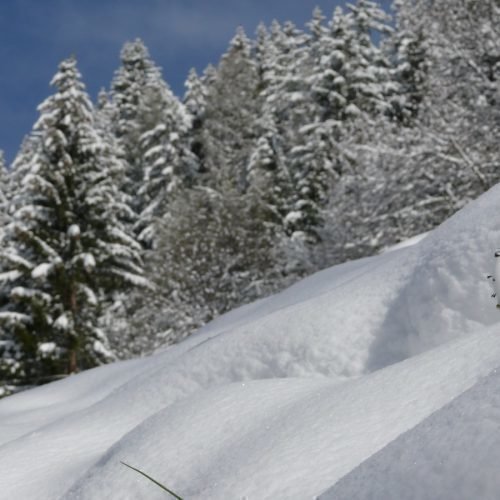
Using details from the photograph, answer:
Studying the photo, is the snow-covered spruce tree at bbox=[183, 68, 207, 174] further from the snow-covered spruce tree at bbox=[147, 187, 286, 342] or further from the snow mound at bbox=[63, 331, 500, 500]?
the snow mound at bbox=[63, 331, 500, 500]

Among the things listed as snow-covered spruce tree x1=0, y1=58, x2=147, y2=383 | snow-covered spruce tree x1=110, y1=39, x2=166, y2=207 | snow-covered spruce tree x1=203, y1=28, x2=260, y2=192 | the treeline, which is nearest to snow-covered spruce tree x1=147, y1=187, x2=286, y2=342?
the treeline

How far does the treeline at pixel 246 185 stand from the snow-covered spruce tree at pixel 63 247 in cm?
4

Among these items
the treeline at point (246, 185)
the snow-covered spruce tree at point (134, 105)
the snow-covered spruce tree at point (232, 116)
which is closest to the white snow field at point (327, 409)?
the treeline at point (246, 185)

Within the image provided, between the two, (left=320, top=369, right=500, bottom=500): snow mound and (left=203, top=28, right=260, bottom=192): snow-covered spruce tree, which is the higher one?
(left=203, top=28, right=260, bottom=192): snow-covered spruce tree

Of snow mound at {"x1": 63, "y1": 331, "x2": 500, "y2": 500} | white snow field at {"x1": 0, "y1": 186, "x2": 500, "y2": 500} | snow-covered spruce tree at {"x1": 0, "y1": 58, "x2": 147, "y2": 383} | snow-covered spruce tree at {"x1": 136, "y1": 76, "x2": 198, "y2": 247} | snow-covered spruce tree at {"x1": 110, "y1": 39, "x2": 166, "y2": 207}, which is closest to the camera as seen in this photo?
white snow field at {"x1": 0, "y1": 186, "x2": 500, "y2": 500}

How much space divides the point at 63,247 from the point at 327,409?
52.4ft

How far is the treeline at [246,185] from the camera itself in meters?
10.2

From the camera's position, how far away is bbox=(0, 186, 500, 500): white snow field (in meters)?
0.80

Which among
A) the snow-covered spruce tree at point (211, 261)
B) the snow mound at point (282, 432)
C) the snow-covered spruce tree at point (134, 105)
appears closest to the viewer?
the snow mound at point (282, 432)

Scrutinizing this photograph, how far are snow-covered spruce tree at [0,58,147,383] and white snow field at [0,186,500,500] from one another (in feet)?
42.4

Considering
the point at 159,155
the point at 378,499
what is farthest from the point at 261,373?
the point at 159,155

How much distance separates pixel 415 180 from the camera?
1042cm

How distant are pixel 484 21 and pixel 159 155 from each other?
20927 mm

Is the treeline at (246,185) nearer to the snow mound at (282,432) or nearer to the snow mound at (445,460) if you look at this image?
the snow mound at (282,432)
